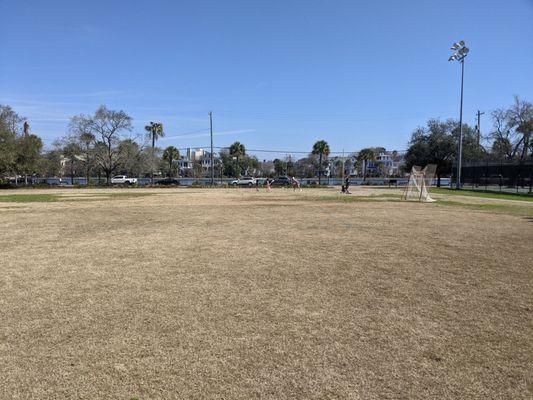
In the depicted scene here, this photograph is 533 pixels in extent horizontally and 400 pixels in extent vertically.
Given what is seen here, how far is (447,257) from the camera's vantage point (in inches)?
324

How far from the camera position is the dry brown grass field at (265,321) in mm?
3398

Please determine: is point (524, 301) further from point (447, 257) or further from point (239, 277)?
point (239, 277)

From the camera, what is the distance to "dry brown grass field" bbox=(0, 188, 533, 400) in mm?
3398

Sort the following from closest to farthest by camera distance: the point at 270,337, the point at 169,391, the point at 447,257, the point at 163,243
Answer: the point at 169,391, the point at 270,337, the point at 447,257, the point at 163,243

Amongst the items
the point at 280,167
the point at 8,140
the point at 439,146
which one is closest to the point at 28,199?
the point at 8,140

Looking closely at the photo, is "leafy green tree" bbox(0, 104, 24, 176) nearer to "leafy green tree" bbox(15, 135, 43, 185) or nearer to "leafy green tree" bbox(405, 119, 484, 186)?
"leafy green tree" bbox(15, 135, 43, 185)

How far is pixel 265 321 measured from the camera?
470 cm

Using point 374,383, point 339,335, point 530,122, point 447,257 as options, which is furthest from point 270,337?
point 530,122

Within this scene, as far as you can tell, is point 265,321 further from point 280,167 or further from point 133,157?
point 280,167

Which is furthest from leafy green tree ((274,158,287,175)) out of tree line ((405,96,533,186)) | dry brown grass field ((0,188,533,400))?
dry brown grass field ((0,188,533,400))

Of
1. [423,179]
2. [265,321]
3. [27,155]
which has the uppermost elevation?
[27,155]

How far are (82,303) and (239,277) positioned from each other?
227cm

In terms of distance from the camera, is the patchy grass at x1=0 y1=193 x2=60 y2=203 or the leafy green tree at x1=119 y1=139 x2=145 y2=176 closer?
the patchy grass at x1=0 y1=193 x2=60 y2=203

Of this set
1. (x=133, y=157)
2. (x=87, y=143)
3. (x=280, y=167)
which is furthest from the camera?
(x=280, y=167)
